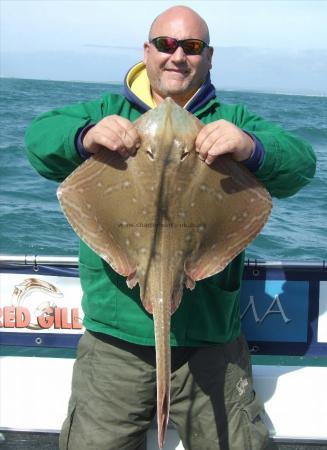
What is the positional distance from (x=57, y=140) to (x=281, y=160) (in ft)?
3.14

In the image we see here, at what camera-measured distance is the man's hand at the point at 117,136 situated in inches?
89.2

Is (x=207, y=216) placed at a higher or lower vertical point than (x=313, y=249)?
higher

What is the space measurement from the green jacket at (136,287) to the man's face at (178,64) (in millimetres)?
134

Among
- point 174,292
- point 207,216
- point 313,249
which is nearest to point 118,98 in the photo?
point 207,216

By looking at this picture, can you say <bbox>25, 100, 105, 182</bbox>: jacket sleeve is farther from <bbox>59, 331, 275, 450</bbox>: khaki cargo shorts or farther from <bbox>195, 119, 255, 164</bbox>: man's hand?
<bbox>59, 331, 275, 450</bbox>: khaki cargo shorts

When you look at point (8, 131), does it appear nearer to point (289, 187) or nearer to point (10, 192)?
point (10, 192)

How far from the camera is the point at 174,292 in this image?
2383 millimetres

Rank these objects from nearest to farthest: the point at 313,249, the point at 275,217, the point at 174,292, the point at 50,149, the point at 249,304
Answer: the point at 174,292 → the point at 50,149 → the point at 249,304 → the point at 313,249 → the point at 275,217

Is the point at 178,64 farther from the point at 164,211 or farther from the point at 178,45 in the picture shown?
the point at 164,211

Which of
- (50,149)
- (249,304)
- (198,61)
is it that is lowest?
(249,304)

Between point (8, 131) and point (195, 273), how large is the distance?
65.7 ft

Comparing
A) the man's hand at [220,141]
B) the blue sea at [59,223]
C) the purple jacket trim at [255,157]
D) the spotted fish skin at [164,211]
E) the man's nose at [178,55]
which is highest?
the man's nose at [178,55]

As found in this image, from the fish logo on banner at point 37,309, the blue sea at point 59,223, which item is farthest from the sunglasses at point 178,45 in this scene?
the blue sea at point 59,223

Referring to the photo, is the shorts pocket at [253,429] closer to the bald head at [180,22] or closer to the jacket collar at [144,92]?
the jacket collar at [144,92]
